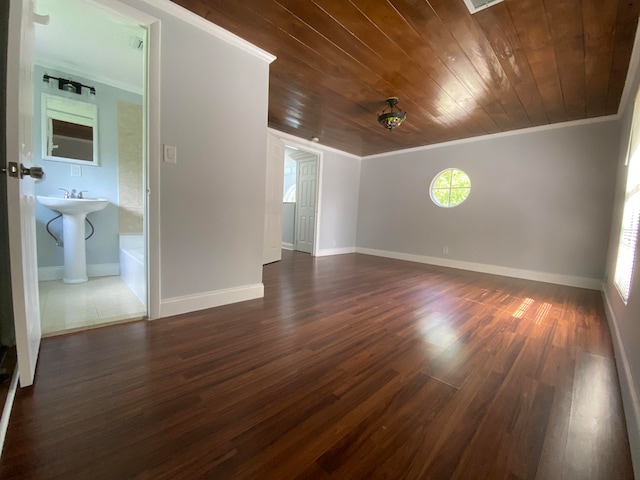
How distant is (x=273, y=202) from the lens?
190 inches

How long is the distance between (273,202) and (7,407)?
401 cm

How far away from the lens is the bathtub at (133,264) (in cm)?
249

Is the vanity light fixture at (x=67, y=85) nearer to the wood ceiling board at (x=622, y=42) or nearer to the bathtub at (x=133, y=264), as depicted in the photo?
the bathtub at (x=133, y=264)

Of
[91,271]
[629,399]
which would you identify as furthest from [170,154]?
[629,399]

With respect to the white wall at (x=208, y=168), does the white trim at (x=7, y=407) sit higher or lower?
lower

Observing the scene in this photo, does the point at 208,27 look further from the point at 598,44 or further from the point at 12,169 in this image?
the point at 598,44

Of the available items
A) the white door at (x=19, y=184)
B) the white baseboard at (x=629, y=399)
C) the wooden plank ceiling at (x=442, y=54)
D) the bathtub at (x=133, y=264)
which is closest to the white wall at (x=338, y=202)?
the wooden plank ceiling at (x=442, y=54)

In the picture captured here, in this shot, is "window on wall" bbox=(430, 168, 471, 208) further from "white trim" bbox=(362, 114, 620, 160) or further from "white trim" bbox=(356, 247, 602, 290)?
"white trim" bbox=(356, 247, 602, 290)

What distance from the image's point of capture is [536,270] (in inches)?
160

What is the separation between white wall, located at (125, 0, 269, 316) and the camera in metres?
2.03

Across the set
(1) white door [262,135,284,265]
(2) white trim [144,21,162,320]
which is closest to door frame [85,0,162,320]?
(2) white trim [144,21,162,320]

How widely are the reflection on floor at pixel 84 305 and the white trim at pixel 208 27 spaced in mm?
2312

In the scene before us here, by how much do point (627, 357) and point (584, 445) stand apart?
0.78 meters

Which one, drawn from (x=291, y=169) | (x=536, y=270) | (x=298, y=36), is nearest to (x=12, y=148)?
(x=298, y=36)
